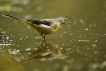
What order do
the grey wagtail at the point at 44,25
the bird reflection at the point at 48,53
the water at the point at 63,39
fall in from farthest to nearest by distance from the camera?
the grey wagtail at the point at 44,25 < the bird reflection at the point at 48,53 < the water at the point at 63,39

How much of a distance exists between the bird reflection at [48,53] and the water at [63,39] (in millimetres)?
96

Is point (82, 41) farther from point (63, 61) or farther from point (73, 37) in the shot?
point (63, 61)

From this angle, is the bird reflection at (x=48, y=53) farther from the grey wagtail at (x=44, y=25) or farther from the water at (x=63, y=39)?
the grey wagtail at (x=44, y=25)

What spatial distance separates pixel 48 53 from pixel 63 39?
1318 millimetres

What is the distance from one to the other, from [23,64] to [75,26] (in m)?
3.87

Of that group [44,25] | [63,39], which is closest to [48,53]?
[44,25]

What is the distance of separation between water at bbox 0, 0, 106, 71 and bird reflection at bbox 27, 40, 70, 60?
0.10m

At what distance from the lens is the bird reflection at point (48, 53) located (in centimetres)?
689

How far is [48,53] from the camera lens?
717 centimetres

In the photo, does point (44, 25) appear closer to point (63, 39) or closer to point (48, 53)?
point (63, 39)

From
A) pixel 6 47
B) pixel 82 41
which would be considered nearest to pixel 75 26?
pixel 82 41

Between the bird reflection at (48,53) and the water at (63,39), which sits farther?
the bird reflection at (48,53)

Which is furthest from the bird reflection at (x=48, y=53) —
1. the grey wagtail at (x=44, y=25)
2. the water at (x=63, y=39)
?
the grey wagtail at (x=44, y=25)

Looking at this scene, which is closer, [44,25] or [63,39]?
[44,25]
